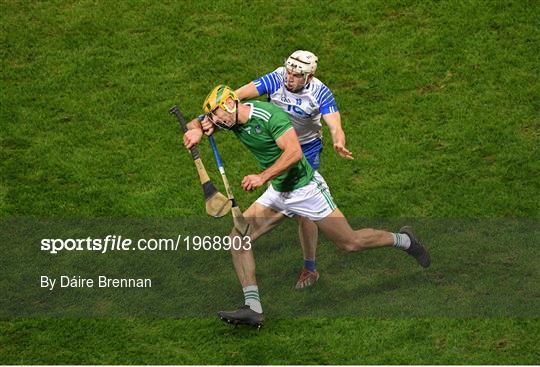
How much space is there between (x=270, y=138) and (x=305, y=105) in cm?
109

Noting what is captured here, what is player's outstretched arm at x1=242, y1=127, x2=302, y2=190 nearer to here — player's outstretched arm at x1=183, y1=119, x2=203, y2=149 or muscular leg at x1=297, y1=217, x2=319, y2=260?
player's outstretched arm at x1=183, y1=119, x2=203, y2=149

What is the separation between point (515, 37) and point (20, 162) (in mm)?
7765

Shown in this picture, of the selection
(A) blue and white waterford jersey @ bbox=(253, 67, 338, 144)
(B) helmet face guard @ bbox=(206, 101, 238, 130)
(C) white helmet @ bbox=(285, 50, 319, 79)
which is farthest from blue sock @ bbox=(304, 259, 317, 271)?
(C) white helmet @ bbox=(285, 50, 319, 79)

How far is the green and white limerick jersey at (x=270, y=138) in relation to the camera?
14.0m

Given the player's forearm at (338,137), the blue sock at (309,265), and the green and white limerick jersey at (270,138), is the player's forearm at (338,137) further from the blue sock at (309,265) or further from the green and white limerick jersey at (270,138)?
the blue sock at (309,265)

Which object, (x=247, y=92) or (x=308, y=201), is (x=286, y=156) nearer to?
(x=308, y=201)

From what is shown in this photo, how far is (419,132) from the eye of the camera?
18.3m

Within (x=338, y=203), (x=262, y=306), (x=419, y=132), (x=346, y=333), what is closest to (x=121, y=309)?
(x=262, y=306)

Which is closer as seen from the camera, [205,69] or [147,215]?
[147,215]

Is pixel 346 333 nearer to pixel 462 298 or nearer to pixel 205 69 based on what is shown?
pixel 462 298

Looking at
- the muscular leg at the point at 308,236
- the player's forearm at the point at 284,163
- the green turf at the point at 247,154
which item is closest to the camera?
the player's forearm at the point at 284,163

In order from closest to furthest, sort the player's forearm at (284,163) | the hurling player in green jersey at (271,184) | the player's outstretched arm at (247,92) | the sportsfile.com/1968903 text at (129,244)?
the player's forearm at (284,163) < the hurling player in green jersey at (271,184) < the player's outstretched arm at (247,92) < the sportsfile.com/1968903 text at (129,244)

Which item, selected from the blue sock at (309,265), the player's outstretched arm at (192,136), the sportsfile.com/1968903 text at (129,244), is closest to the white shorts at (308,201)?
the blue sock at (309,265)

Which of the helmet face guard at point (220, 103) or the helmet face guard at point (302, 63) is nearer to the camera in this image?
the helmet face guard at point (220, 103)
